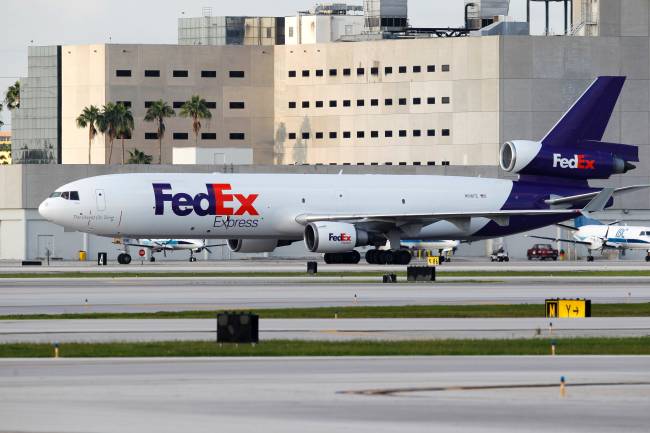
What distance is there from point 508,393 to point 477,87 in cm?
13577

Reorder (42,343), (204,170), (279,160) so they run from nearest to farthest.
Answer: (42,343), (204,170), (279,160)

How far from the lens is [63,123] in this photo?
18050 cm

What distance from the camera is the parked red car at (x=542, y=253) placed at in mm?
114000

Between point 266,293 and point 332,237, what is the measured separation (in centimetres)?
2486

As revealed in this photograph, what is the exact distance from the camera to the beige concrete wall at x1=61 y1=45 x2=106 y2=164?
563 feet

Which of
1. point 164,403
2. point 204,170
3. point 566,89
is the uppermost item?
point 566,89

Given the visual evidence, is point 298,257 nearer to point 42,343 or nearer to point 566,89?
point 566,89

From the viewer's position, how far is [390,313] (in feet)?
125

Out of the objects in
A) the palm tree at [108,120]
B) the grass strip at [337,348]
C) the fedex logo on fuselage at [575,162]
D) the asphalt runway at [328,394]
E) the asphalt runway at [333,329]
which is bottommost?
the asphalt runway at [328,394]

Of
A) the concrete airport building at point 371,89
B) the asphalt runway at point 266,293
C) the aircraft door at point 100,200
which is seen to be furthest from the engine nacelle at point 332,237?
the concrete airport building at point 371,89

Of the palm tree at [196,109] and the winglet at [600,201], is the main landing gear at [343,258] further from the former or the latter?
the palm tree at [196,109]

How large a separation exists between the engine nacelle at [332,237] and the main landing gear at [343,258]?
15.1 feet

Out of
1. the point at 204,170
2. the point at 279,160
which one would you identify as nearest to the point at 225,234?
the point at 204,170

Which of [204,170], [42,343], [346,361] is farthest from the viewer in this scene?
[204,170]
